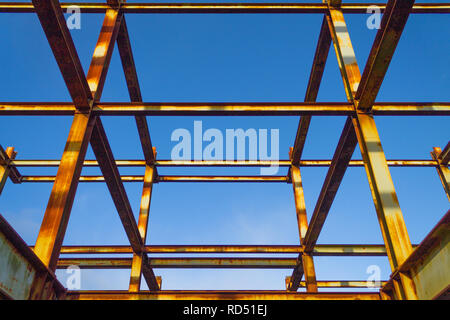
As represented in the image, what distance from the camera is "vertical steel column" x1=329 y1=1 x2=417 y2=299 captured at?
5488 mm

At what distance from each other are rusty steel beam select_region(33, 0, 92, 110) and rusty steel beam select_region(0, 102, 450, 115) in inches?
17.9

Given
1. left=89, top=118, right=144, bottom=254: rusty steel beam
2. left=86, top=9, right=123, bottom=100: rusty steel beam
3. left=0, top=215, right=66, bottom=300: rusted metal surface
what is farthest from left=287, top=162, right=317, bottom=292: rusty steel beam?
left=0, top=215, right=66, bottom=300: rusted metal surface

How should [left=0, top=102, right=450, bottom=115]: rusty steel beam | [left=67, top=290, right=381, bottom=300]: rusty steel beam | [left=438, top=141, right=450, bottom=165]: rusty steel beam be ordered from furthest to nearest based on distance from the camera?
[left=438, top=141, right=450, bottom=165]: rusty steel beam < [left=0, top=102, right=450, bottom=115]: rusty steel beam < [left=67, top=290, right=381, bottom=300]: rusty steel beam

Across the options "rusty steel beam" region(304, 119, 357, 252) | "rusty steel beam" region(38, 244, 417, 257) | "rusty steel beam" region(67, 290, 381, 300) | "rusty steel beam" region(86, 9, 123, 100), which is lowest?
"rusty steel beam" region(67, 290, 381, 300)

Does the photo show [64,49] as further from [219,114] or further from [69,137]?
[219,114]

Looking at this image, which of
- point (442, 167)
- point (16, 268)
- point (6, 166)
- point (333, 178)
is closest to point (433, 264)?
point (333, 178)

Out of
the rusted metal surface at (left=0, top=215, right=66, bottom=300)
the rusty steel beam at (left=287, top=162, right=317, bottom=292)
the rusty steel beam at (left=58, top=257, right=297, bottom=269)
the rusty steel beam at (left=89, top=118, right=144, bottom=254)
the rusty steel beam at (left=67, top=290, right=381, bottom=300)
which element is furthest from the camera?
the rusty steel beam at (left=58, top=257, right=297, bottom=269)

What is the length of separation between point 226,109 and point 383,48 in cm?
358

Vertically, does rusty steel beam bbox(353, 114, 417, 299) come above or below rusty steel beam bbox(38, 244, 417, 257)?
below

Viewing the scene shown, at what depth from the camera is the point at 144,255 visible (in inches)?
491

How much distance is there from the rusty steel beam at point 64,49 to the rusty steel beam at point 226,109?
1.49 ft

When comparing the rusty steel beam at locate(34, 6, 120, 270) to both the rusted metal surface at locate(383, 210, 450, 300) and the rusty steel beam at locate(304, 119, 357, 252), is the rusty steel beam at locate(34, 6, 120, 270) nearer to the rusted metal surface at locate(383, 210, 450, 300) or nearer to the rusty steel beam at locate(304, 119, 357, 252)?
the rusted metal surface at locate(383, 210, 450, 300)
